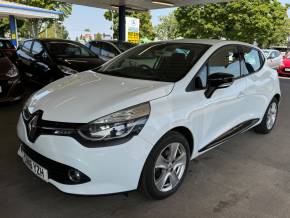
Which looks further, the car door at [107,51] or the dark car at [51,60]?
the car door at [107,51]

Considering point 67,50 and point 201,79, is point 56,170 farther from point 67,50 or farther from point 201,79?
point 67,50

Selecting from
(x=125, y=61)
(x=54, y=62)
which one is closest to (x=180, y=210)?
(x=125, y=61)

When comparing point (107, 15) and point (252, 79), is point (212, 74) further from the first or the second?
point (107, 15)

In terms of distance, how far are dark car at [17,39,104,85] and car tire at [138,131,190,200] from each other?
462 cm

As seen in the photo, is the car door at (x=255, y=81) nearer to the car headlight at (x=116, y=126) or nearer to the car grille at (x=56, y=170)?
the car headlight at (x=116, y=126)

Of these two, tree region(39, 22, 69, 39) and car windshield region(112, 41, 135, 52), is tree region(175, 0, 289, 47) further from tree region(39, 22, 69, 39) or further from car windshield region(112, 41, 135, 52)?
tree region(39, 22, 69, 39)

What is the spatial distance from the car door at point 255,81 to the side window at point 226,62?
162mm

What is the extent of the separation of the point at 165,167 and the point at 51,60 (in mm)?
5262

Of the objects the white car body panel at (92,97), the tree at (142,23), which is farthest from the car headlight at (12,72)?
the tree at (142,23)

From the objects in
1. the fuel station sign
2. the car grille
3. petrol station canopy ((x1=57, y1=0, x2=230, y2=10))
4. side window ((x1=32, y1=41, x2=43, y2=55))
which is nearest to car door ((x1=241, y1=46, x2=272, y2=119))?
the car grille

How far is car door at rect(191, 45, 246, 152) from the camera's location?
3.16 metres

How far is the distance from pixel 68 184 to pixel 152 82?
129cm

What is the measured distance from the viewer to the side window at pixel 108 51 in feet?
33.4

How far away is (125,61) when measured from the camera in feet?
13.0
